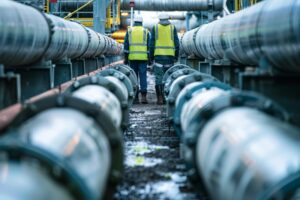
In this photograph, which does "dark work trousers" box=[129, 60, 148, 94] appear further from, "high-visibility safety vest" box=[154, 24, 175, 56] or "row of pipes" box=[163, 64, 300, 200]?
"row of pipes" box=[163, 64, 300, 200]

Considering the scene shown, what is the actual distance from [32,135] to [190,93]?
2.33 meters

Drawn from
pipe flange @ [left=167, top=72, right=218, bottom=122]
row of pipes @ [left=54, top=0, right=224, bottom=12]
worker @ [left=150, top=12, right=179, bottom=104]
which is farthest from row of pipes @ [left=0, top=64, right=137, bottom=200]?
row of pipes @ [left=54, top=0, right=224, bottom=12]

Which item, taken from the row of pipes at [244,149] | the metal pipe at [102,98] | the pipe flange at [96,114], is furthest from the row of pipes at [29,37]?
the row of pipes at [244,149]

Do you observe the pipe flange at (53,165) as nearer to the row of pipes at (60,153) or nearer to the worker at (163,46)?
the row of pipes at (60,153)

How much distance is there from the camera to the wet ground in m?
3.69

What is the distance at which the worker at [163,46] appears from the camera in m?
9.70

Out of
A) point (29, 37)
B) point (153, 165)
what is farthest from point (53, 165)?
point (29, 37)

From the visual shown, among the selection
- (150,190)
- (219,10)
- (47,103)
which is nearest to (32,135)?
(47,103)

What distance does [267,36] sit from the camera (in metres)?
4.11

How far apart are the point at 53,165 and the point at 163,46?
7.86 m

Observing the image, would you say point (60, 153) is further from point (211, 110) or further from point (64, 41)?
point (64, 41)

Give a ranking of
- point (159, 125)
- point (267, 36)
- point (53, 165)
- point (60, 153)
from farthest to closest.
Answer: point (159, 125), point (267, 36), point (60, 153), point (53, 165)

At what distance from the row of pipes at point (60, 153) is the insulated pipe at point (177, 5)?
15038 millimetres

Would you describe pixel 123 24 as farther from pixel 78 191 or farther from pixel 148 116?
pixel 78 191
